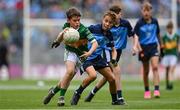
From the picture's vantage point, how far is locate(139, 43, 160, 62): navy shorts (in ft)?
65.1

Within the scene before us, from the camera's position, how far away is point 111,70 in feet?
53.3

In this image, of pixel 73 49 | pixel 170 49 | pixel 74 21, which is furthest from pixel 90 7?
pixel 74 21

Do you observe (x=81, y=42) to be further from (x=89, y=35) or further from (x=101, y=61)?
(x=101, y=61)

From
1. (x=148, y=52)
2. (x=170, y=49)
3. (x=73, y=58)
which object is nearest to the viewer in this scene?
(x=73, y=58)

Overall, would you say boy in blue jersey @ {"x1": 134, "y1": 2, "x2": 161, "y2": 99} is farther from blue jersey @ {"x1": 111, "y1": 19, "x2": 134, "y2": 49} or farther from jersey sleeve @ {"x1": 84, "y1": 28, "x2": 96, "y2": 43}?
jersey sleeve @ {"x1": 84, "y1": 28, "x2": 96, "y2": 43}

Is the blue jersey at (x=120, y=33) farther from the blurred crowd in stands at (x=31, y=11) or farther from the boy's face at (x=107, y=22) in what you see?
the blurred crowd in stands at (x=31, y=11)

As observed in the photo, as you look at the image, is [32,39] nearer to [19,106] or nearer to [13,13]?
[13,13]

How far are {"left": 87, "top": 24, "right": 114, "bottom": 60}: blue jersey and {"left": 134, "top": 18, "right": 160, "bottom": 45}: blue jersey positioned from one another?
3.86m

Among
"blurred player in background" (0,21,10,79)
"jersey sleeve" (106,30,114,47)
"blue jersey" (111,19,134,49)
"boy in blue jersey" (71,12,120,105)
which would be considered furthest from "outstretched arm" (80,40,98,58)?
"blurred player in background" (0,21,10,79)

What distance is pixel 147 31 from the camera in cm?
1994

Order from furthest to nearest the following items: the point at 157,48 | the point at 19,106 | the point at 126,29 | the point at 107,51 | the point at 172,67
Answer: the point at 172,67
the point at 157,48
the point at 126,29
the point at 107,51
the point at 19,106

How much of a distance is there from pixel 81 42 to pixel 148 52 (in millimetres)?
4583

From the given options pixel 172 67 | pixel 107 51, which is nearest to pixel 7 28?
pixel 172 67

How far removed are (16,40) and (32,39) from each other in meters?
0.85
